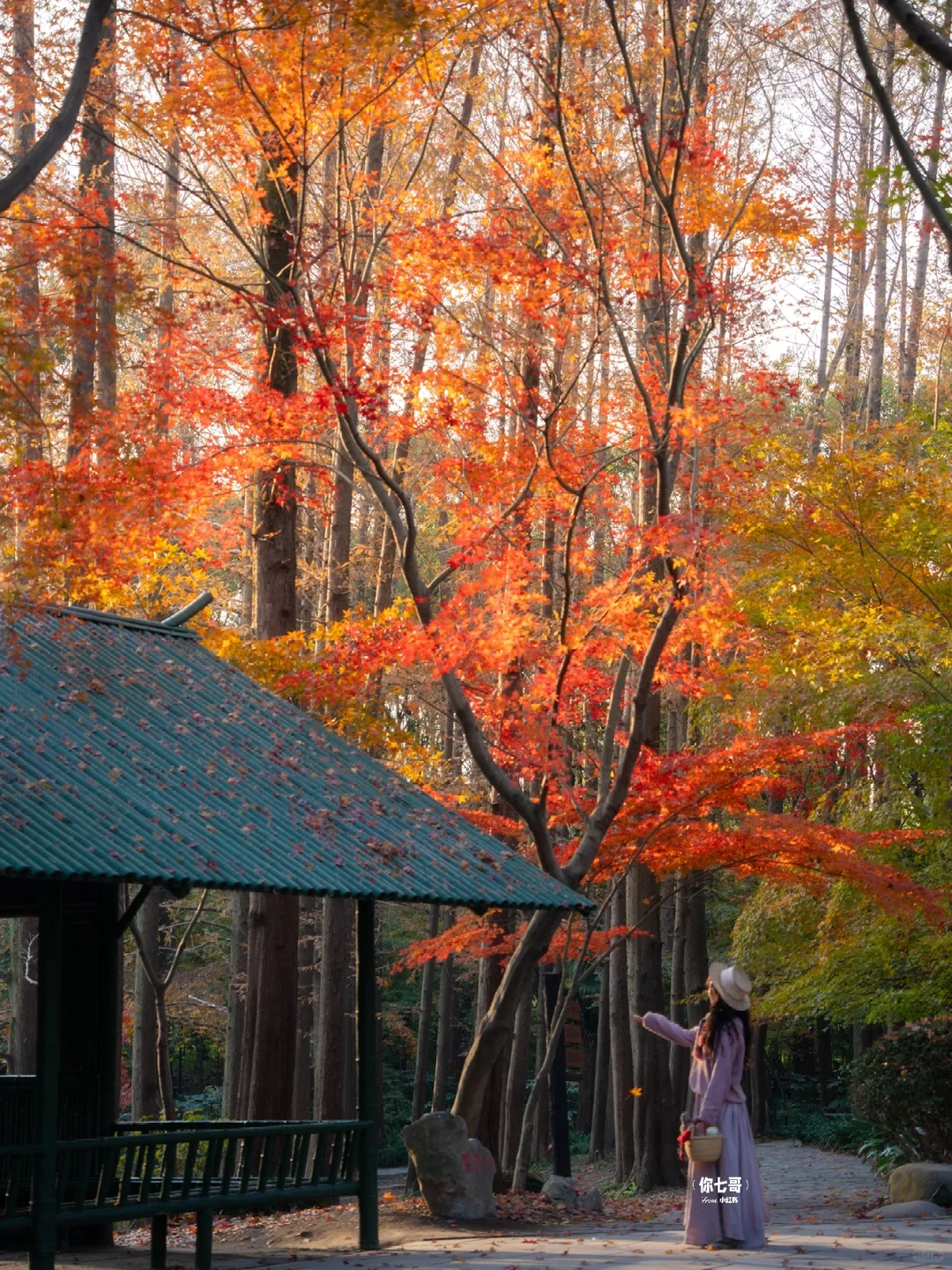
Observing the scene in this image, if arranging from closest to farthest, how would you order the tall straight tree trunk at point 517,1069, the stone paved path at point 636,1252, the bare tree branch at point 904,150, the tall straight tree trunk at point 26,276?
the bare tree branch at point 904,150 → the tall straight tree trunk at point 26,276 → the stone paved path at point 636,1252 → the tall straight tree trunk at point 517,1069

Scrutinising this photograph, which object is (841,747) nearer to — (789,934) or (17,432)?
(789,934)

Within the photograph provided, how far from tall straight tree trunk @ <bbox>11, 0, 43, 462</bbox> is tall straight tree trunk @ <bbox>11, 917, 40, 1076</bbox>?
313 inches

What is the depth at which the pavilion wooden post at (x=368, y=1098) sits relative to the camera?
9328 mm

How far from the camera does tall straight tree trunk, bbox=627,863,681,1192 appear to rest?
1709cm

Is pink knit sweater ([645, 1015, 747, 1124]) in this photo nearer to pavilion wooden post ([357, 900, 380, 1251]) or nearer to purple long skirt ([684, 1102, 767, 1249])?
purple long skirt ([684, 1102, 767, 1249])

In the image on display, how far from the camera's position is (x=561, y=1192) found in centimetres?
1202

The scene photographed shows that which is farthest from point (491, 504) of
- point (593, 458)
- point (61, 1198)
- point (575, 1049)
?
point (575, 1049)

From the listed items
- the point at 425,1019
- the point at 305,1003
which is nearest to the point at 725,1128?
the point at 425,1019

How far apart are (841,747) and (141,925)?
31.0 feet

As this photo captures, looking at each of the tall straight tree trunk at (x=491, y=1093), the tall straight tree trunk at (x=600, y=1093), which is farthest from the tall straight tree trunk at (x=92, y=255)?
the tall straight tree trunk at (x=600, y=1093)

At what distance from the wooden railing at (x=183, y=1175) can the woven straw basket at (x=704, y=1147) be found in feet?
7.30

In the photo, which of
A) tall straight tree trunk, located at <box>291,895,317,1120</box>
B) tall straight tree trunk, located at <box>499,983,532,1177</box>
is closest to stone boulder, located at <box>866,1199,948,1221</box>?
tall straight tree trunk, located at <box>499,983,532,1177</box>

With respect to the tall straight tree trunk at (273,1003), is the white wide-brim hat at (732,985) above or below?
above

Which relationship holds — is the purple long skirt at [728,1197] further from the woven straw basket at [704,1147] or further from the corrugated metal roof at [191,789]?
the corrugated metal roof at [191,789]
